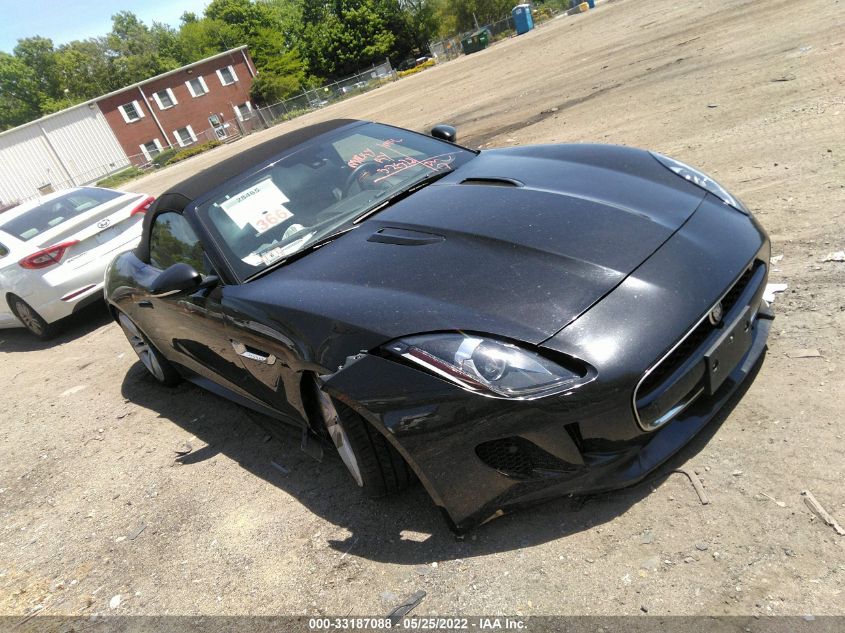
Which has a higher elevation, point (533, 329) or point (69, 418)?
point (533, 329)

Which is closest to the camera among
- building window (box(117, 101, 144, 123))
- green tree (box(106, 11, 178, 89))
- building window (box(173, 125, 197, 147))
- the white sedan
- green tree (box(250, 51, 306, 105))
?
the white sedan

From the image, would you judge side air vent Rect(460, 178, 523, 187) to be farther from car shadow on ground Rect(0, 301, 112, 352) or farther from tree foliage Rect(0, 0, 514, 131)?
tree foliage Rect(0, 0, 514, 131)

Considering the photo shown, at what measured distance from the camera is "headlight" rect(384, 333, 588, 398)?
2191mm

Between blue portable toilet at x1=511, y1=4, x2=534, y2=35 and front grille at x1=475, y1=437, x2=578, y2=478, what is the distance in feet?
170

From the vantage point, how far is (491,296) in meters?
2.45

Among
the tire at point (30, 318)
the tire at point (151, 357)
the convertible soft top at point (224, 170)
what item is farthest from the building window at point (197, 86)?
the convertible soft top at point (224, 170)

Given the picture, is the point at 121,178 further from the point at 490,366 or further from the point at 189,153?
the point at 490,366

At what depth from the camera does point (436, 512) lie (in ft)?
9.12

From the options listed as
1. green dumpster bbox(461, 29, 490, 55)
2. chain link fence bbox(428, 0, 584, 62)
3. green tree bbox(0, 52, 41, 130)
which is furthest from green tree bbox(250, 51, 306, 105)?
green tree bbox(0, 52, 41, 130)

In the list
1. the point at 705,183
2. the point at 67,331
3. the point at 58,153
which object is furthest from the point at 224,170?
the point at 58,153

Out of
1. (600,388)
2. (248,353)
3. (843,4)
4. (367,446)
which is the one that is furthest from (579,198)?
(843,4)

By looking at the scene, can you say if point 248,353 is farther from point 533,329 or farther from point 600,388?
point 600,388

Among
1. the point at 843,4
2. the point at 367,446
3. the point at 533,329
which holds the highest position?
the point at 533,329

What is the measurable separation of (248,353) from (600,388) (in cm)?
182
